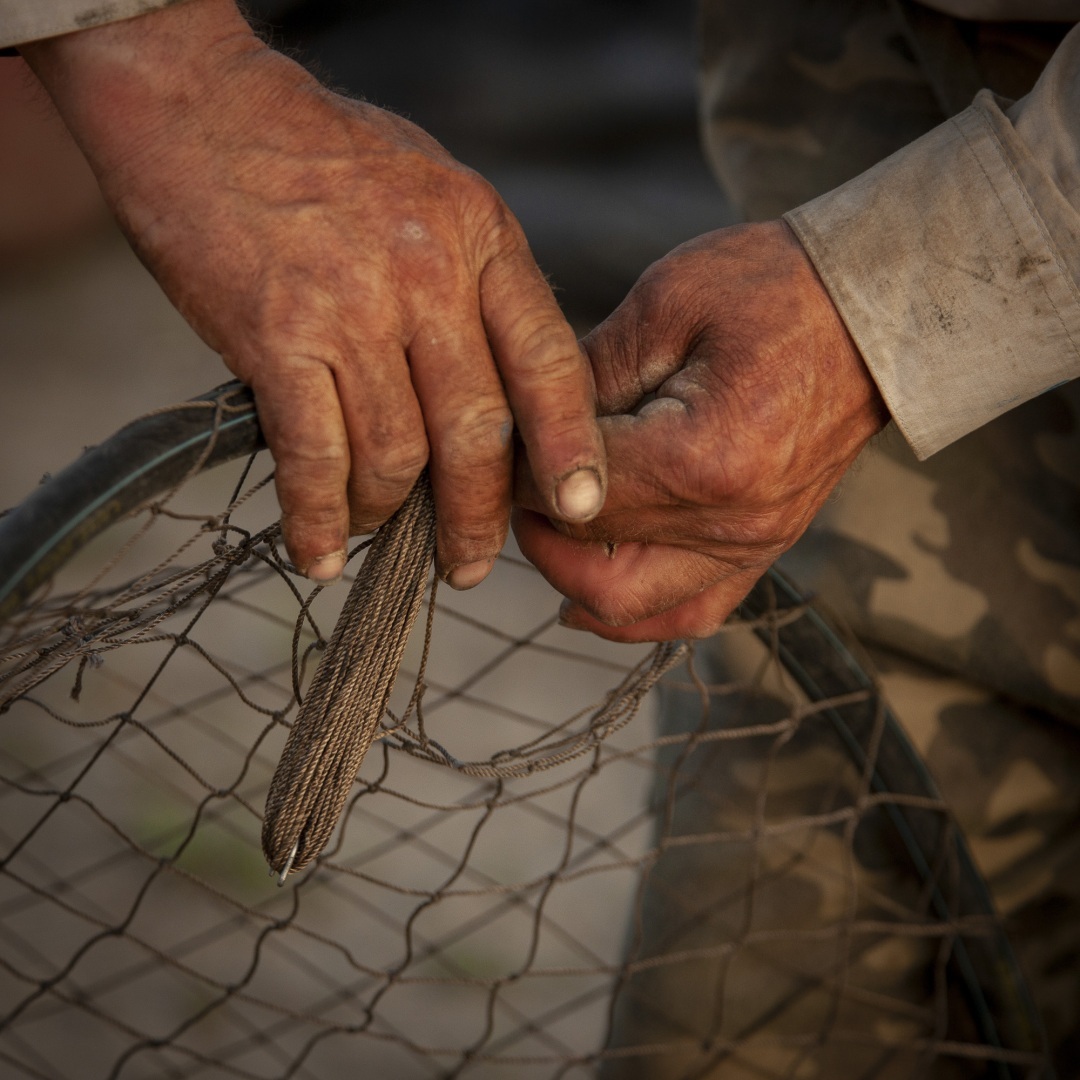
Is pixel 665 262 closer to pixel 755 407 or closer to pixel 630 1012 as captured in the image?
pixel 755 407

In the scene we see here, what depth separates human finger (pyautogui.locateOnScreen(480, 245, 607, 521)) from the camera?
1.99 feet

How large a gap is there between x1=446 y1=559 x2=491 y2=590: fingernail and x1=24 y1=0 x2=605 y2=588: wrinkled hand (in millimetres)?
74

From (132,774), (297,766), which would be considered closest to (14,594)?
(297,766)

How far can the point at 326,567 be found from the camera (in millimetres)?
639

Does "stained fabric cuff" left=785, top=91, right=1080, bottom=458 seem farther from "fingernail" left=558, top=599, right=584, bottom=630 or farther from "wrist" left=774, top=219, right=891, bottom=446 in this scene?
"fingernail" left=558, top=599, right=584, bottom=630

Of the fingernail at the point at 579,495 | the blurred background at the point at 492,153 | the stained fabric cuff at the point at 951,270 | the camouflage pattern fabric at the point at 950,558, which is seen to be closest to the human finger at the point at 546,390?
the fingernail at the point at 579,495

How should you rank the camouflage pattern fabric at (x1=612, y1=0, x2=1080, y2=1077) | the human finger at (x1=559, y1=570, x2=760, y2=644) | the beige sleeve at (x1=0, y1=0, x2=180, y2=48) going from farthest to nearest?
the camouflage pattern fabric at (x1=612, y1=0, x2=1080, y2=1077), the human finger at (x1=559, y1=570, x2=760, y2=644), the beige sleeve at (x1=0, y1=0, x2=180, y2=48)

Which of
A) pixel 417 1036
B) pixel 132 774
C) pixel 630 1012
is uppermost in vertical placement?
pixel 132 774

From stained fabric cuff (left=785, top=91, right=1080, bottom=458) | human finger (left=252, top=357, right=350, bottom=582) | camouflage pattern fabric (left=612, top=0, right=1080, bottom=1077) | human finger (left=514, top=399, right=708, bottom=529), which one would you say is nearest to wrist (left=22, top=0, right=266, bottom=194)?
human finger (left=252, top=357, right=350, bottom=582)

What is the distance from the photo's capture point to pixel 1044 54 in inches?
36.8

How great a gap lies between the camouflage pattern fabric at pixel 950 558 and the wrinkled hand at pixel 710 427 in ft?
1.19

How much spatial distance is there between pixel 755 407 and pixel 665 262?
13cm

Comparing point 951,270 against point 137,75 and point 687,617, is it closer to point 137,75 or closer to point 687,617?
point 687,617

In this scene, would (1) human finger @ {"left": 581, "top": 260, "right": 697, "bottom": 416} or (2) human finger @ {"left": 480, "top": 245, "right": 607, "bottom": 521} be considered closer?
(2) human finger @ {"left": 480, "top": 245, "right": 607, "bottom": 521}
